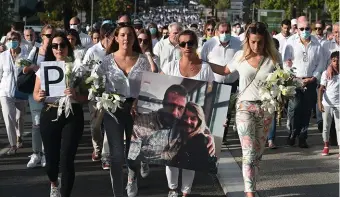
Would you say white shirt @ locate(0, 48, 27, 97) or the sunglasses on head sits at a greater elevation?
the sunglasses on head

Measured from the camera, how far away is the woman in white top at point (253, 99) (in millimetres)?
8078

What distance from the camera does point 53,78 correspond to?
817cm

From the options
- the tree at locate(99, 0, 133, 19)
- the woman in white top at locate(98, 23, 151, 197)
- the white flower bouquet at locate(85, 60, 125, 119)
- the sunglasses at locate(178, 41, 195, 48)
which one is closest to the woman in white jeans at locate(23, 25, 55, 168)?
the woman in white top at locate(98, 23, 151, 197)

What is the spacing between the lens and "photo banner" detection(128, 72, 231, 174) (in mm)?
7895

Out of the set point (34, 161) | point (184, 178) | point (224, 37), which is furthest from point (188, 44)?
point (224, 37)

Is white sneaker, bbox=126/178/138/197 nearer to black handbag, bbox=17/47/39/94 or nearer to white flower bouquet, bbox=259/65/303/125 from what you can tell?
white flower bouquet, bbox=259/65/303/125

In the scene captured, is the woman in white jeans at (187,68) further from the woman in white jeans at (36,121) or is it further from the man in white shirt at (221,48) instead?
the man in white shirt at (221,48)

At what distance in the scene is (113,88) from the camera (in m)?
8.11

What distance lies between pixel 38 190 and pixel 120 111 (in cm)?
160

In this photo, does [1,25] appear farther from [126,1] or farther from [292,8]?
[126,1]

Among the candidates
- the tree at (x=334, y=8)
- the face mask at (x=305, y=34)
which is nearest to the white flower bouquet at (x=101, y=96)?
the face mask at (x=305, y=34)

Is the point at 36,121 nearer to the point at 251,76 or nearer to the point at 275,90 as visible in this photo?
the point at 251,76

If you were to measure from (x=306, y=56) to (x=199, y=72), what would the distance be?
4.97 meters

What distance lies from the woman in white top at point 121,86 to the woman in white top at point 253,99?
3.14ft
